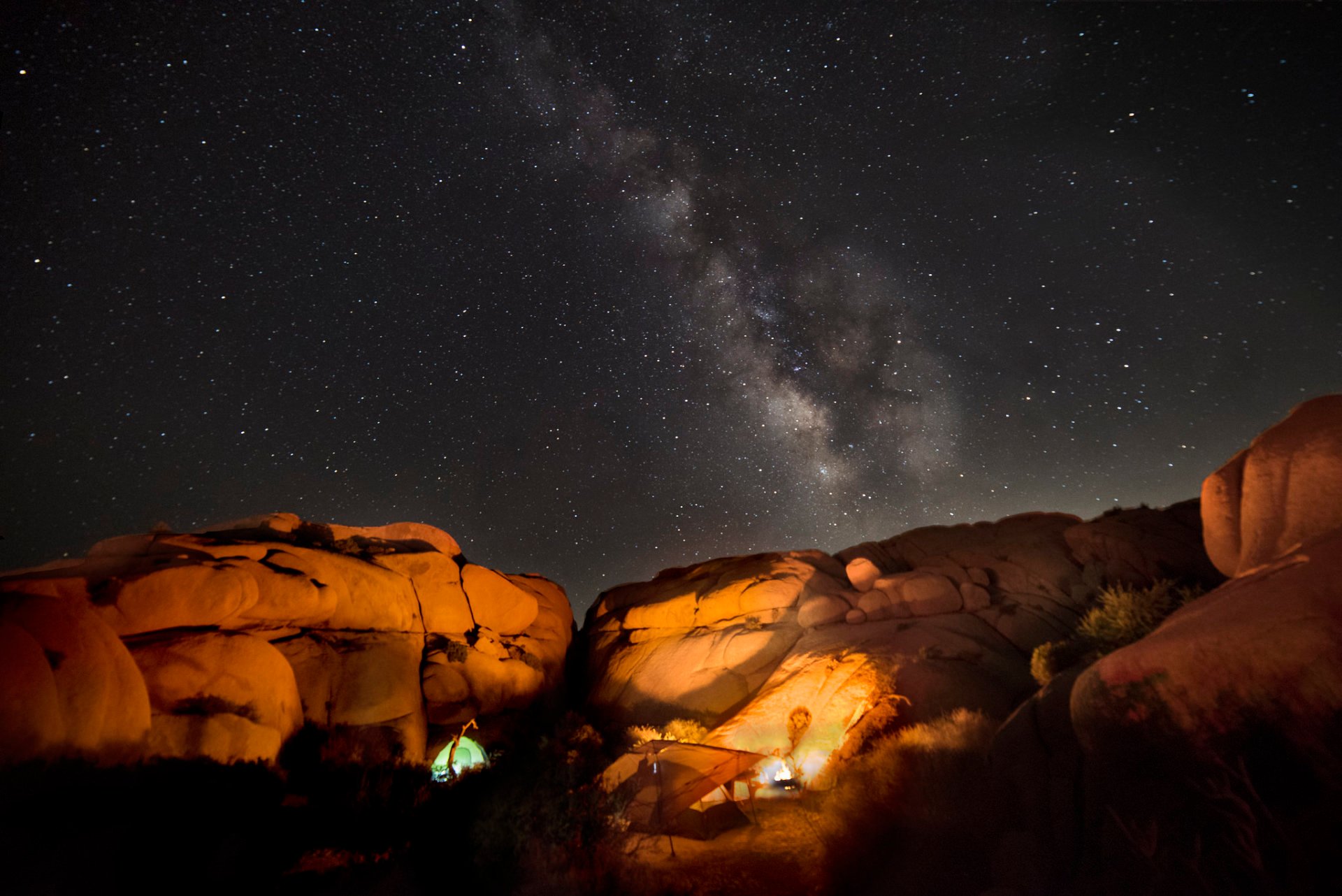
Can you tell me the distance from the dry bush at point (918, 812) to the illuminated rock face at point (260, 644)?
14.0m

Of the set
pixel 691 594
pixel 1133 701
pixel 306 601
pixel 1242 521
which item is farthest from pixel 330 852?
pixel 1242 521

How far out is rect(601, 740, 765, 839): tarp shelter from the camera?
1229 centimetres

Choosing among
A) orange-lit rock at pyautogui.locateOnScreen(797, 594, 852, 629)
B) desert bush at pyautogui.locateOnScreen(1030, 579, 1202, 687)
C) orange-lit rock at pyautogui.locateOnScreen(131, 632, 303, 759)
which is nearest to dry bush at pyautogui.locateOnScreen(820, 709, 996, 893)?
desert bush at pyautogui.locateOnScreen(1030, 579, 1202, 687)

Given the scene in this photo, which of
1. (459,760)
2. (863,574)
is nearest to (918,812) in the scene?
(863,574)

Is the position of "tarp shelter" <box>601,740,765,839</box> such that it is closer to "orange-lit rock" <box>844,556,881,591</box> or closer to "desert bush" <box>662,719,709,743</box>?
"desert bush" <box>662,719,709,743</box>

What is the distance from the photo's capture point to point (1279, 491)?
815 centimetres

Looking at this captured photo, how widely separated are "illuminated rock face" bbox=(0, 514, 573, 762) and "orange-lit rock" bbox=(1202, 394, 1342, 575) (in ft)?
71.0

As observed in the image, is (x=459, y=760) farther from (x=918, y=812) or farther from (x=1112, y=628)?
(x=1112, y=628)

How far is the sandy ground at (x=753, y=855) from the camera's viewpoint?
9.88 meters

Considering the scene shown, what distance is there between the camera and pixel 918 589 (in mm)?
19094

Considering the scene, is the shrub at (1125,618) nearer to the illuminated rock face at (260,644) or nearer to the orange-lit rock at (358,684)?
the orange-lit rock at (358,684)

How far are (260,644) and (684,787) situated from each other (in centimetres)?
1291

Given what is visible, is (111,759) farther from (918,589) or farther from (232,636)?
(918,589)

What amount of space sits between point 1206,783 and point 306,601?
2153 centimetres
